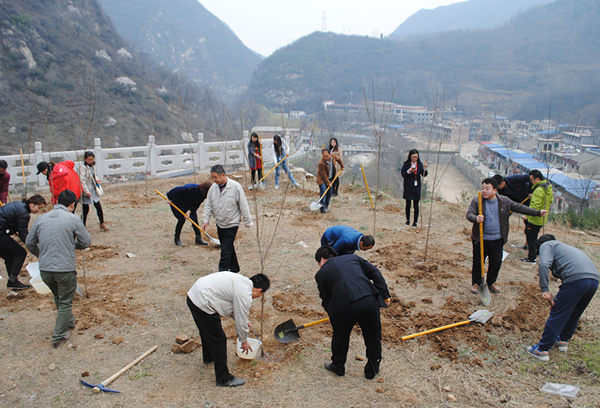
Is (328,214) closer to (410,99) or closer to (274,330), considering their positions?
(274,330)

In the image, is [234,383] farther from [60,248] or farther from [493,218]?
[493,218]

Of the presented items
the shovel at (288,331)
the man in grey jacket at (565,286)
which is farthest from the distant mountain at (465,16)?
the shovel at (288,331)

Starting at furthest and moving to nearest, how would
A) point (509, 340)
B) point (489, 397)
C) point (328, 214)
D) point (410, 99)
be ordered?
point (410, 99) < point (328, 214) < point (509, 340) < point (489, 397)

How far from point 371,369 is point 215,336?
1.41 meters

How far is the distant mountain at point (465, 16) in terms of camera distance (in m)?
146

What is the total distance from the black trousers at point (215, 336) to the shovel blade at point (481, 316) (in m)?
2.73

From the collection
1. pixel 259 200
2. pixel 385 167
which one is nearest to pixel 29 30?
pixel 385 167

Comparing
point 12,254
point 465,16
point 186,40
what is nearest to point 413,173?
point 12,254

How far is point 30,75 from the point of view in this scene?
94.6 feet

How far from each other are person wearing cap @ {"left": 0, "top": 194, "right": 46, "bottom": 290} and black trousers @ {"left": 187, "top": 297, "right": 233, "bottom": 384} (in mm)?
2648

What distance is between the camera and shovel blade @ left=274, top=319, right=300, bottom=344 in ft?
13.3

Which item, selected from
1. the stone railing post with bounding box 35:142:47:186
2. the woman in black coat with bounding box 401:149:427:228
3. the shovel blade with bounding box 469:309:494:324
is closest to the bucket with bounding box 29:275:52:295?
the shovel blade with bounding box 469:309:494:324

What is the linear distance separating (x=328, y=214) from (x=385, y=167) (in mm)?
21329

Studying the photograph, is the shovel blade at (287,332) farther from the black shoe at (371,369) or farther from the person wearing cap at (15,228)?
the person wearing cap at (15,228)
